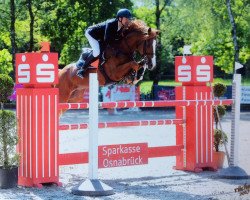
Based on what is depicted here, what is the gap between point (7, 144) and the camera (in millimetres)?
8586

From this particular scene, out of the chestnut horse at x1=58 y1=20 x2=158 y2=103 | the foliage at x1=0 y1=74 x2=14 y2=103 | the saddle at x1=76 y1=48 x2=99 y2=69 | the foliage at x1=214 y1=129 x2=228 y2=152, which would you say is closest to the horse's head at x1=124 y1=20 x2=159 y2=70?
the chestnut horse at x1=58 y1=20 x2=158 y2=103

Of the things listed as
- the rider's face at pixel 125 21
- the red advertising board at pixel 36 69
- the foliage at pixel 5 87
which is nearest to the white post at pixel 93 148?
the red advertising board at pixel 36 69

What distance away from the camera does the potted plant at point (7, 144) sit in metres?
8.54

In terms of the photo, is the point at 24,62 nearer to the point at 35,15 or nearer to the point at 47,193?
the point at 47,193

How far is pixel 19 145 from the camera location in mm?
8883

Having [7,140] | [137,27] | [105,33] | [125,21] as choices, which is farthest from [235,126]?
[7,140]

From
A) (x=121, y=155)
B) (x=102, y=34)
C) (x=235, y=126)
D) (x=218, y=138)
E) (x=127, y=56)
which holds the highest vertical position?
(x=102, y=34)

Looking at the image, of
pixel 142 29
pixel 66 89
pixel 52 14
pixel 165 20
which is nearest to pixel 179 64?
pixel 142 29

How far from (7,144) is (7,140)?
0.06m

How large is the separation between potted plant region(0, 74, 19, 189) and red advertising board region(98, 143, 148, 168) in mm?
1270

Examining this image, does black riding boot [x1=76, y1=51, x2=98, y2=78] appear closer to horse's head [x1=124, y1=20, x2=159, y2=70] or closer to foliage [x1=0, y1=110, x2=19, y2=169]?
horse's head [x1=124, y1=20, x2=159, y2=70]

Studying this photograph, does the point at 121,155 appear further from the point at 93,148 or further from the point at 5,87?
the point at 5,87

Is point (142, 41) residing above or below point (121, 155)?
above

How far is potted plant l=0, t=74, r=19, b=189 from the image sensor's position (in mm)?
8539
